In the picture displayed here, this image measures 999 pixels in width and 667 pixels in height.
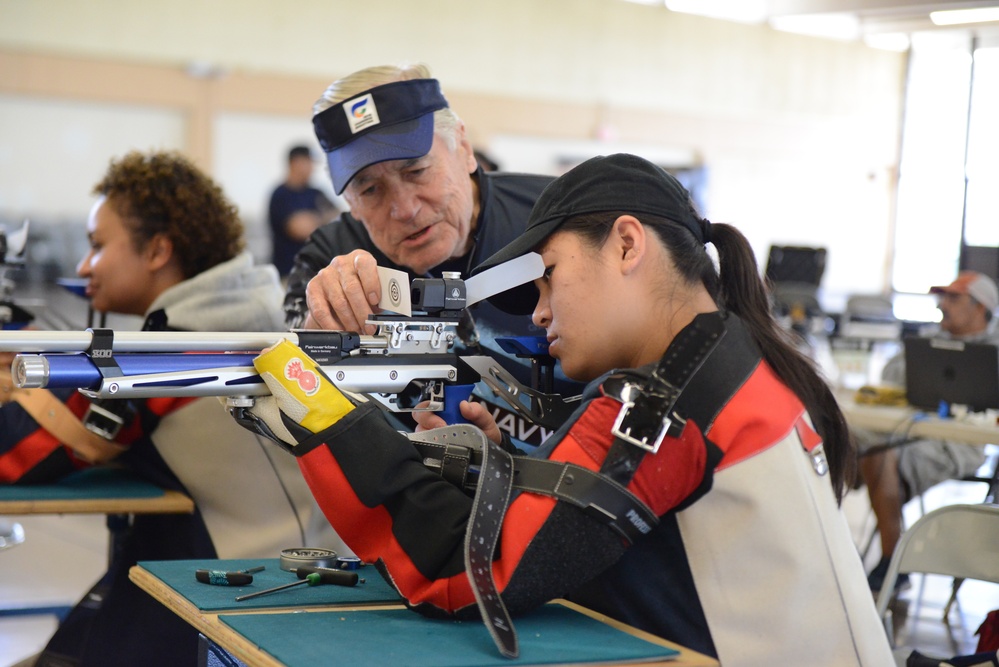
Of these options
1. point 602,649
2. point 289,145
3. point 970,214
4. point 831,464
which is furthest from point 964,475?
point 970,214

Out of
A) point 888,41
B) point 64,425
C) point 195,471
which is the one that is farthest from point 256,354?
point 888,41

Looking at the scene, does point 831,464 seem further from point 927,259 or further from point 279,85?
point 927,259

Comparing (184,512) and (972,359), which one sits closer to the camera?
(184,512)

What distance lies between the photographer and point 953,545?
2.17 m

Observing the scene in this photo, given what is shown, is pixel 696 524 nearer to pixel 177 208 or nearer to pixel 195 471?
pixel 195 471

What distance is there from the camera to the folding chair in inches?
83.7

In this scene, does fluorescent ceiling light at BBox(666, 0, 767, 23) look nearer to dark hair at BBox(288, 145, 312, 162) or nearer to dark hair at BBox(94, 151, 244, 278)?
dark hair at BBox(288, 145, 312, 162)

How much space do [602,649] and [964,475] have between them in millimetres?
3939

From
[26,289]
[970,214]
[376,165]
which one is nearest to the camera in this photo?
[376,165]

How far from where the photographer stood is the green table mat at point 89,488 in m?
2.27

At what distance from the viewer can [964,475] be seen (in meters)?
4.64

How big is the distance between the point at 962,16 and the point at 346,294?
8889 mm

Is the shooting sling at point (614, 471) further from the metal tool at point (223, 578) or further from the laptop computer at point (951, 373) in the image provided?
the laptop computer at point (951, 373)

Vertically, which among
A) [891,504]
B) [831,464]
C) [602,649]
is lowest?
[891,504]
